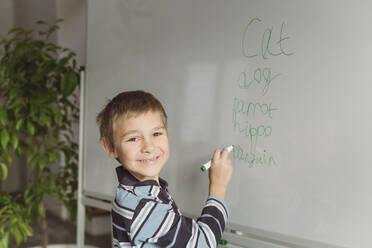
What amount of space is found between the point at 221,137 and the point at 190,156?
0.54ft

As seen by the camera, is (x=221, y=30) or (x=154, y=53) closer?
(x=221, y=30)

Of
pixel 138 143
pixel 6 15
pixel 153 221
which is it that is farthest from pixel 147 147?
pixel 6 15

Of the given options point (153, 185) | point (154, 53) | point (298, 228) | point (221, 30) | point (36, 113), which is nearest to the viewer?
point (153, 185)

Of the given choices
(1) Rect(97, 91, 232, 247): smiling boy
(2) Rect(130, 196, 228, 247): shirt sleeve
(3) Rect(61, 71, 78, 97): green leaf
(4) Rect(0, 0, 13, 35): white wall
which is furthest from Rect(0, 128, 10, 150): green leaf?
(4) Rect(0, 0, 13, 35): white wall

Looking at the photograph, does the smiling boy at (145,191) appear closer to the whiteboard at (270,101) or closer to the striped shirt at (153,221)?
the striped shirt at (153,221)

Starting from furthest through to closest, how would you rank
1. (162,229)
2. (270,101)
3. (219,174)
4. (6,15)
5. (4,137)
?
(6,15) < (4,137) < (270,101) < (219,174) < (162,229)

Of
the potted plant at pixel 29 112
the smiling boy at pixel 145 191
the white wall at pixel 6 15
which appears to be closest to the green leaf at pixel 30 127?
the potted plant at pixel 29 112

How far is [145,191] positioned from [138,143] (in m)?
0.12

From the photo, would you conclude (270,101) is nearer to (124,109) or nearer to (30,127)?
(124,109)

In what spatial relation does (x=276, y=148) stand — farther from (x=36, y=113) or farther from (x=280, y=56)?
(x=36, y=113)

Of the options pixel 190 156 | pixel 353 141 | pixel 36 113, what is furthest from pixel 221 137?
pixel 36 113

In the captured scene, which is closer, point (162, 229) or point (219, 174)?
point (162, 229)

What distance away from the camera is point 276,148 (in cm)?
124

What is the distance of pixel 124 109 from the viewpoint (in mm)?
991
